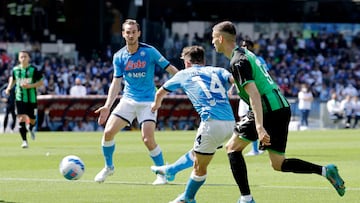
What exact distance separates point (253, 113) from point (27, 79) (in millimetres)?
12849

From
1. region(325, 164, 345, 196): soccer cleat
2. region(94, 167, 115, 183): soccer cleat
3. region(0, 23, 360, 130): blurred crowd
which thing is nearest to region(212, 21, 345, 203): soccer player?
region(325, 164, 345, 196): soccer cleat

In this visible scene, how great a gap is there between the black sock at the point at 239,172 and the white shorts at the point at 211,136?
0.24 metres

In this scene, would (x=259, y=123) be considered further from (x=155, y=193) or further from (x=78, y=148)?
(x=78, y=148)

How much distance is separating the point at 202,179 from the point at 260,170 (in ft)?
19.8

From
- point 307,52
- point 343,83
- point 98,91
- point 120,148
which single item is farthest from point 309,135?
point 307,52

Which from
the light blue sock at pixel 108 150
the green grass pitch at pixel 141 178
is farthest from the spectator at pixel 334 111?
the light blue sock at pixel 108 150

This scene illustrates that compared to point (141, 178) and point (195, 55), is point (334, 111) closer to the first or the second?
point (141, 178)

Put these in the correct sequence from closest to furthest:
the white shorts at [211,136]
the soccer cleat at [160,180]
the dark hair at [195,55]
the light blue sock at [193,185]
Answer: the light blue sock at [193,185] → the white shorts at [211,136] → the dark hair at [195,55] → the soccer cleat at [160,180]

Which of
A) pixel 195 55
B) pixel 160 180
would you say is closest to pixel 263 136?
pixel 195 55

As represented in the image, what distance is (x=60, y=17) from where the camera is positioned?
5156 centimetres

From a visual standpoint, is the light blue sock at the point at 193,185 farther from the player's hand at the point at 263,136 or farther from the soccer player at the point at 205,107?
the player's hand at the point at 263,136

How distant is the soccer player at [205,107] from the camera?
11203mm

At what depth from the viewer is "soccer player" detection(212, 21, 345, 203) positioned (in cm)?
1059

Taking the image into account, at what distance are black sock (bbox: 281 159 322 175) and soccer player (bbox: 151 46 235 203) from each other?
78cm
